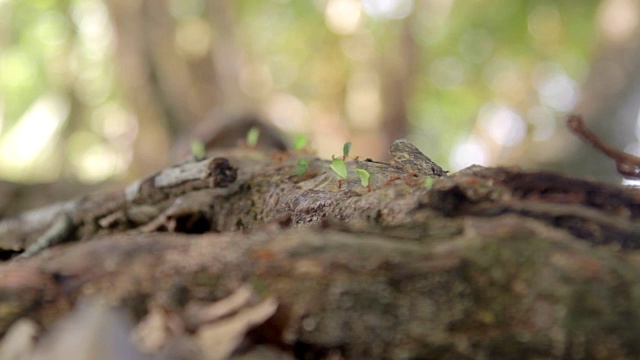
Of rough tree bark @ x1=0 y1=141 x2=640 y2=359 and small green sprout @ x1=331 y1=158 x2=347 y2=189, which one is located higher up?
small green sprout @ x1=331 y1=158 x2=347 y2=189

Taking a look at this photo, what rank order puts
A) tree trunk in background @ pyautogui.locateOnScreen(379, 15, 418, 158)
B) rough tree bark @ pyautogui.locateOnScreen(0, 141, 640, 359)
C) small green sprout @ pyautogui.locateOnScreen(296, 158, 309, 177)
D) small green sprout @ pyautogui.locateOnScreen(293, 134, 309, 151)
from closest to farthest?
rough tree bark @ pyautogui.locateOnScreen(0, 141, 640, 359) < small green sprout @ pyautogui.locateOnScreen(296, 158, 309, 177) < small green sprout @ pyautogui.locateOnScreen(293, 134, 309, 151) < tree trunk in background @ pyautogui.locateOnScreen(379, 15, 418, 158)

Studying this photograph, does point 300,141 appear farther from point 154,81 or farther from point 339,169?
point 154,81

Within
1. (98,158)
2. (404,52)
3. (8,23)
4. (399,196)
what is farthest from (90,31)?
(399,196)

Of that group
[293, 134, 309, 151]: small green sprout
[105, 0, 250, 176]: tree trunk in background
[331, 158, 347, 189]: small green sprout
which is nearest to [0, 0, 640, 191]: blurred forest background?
[105, 0, 250, 176]: tree trunk in background

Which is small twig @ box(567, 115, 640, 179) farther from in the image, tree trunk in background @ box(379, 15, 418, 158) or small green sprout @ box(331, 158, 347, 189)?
tree trunk in background @ box(379, 15, 418, 158)

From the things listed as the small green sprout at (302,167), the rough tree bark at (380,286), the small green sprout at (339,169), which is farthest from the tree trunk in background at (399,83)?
the rough tree bark at (380,286)

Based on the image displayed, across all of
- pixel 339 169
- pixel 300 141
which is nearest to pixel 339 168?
pixel 339 169

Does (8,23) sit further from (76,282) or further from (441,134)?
(76,282)
